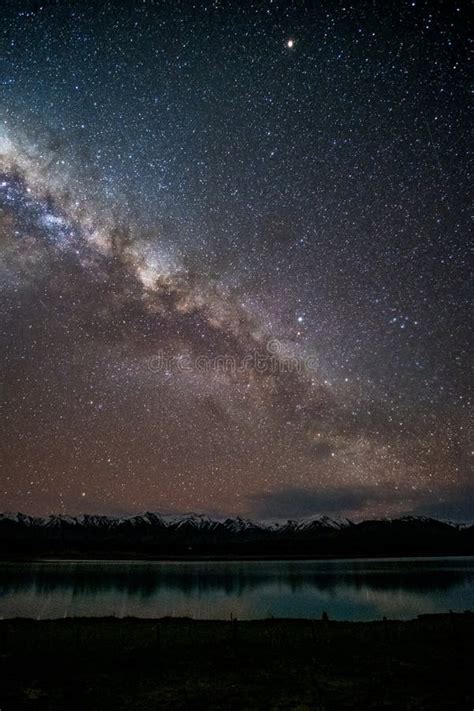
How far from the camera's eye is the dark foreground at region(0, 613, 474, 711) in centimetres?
1625

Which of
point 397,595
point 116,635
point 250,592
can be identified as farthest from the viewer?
point 250,592

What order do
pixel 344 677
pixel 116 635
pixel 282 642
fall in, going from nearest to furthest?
pixel 344 677 → pixel 282 642 → pixel 116 635

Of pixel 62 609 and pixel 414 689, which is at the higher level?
pixel 414 689

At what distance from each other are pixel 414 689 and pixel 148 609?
40463mm

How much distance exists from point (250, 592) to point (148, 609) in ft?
92.3

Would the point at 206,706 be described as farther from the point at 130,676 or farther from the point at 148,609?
the point at 148,609

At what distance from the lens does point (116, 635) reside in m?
29.5

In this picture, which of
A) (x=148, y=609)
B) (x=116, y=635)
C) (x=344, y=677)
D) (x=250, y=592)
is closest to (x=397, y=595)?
(x=250, y=592)

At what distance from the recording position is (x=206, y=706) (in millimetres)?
15664

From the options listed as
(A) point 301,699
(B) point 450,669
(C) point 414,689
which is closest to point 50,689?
(A) point 301,699

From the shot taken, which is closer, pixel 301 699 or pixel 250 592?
pixel 301 699

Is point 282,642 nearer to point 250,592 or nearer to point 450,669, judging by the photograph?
point 450,669

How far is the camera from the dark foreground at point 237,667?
16.2 metres

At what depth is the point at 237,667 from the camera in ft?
70.0
